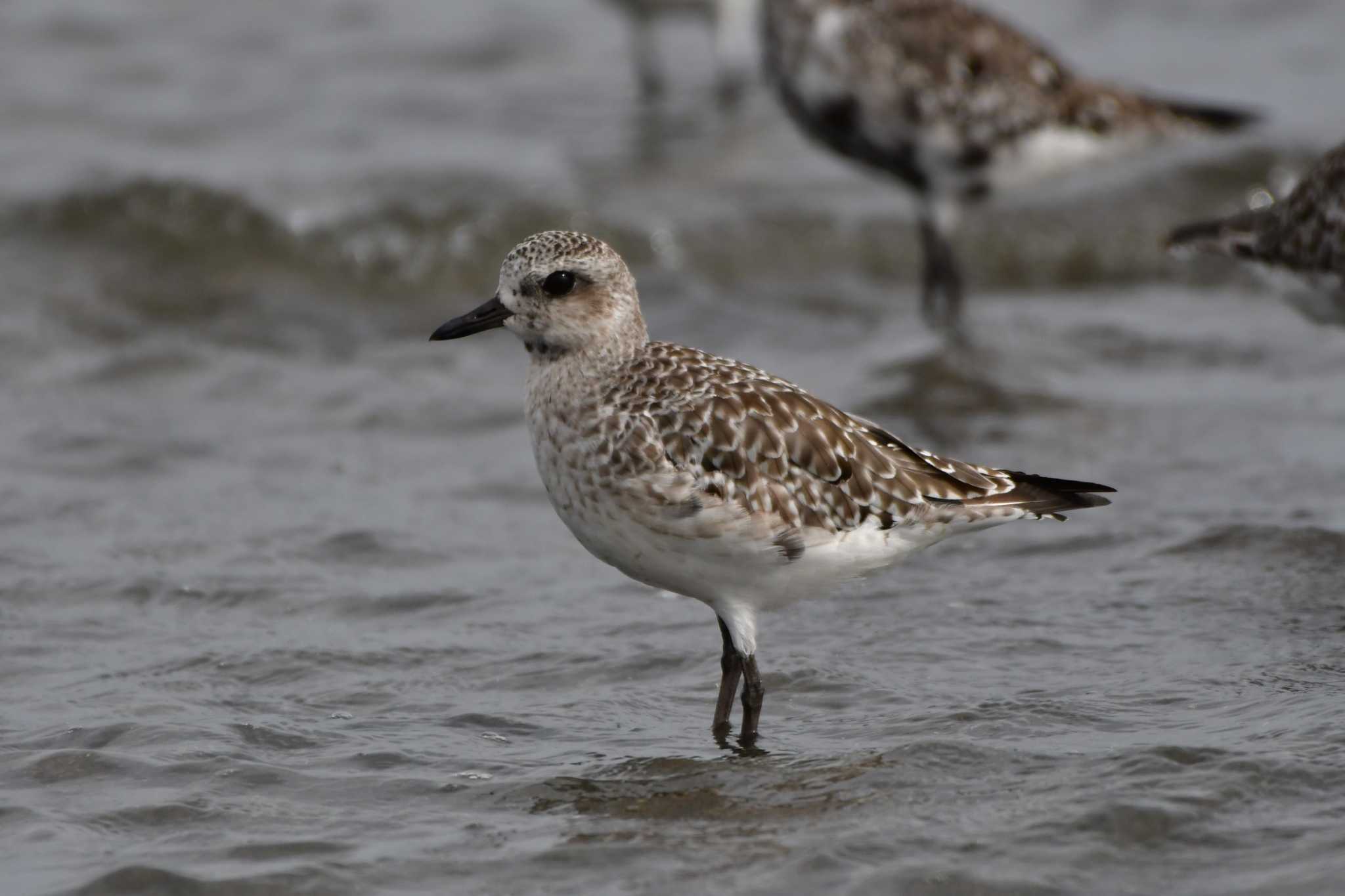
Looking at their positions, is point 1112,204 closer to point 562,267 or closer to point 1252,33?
point 1252,33

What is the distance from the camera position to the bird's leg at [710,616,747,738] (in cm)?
706

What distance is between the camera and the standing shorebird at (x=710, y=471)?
660 cm

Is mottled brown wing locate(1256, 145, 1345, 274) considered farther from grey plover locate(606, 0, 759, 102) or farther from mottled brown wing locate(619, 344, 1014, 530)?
grey plover locate(606, 0, 759, 102)

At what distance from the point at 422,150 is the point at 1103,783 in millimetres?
11352

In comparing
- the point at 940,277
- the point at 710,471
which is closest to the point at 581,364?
the point at 710,471

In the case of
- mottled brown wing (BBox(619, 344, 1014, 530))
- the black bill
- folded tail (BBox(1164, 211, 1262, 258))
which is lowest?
mottled brown wing (BBox(619, 344, 1014, 530))

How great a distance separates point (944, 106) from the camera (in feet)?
40.9

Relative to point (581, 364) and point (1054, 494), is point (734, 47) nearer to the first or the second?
point (1054, 494)

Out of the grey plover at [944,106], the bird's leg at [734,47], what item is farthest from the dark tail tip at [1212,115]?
the bird's leg at [734,47]

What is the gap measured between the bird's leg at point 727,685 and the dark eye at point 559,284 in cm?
134

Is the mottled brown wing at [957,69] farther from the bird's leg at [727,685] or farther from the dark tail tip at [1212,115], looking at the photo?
the bird's leg at [727,685]

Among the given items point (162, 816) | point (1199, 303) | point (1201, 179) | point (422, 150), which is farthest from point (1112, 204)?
point (162, 816)

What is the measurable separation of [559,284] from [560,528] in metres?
2.82

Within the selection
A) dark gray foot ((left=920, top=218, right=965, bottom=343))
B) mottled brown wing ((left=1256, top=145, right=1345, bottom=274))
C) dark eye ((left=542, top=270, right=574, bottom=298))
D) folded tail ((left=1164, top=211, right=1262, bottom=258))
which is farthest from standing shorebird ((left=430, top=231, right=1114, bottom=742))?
dark gray foot ((left=920, top=218, right=965, bottom=343))
